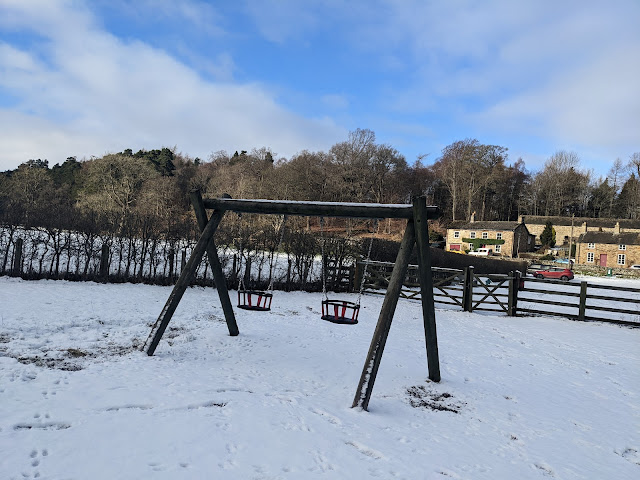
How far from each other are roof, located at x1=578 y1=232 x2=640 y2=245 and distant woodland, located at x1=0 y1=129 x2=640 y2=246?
1474 cm

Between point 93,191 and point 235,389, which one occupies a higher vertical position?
point 93,191

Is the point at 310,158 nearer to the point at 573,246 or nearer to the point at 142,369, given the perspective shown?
the point at 573,246

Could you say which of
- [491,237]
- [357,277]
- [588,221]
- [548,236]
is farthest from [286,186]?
[588,221]

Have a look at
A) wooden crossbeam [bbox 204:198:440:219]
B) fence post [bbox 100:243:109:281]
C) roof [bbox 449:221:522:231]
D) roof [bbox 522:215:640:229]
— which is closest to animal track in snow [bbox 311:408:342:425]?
wooden crossbeam [bbox 204:198:440:219]

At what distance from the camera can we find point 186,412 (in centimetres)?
386

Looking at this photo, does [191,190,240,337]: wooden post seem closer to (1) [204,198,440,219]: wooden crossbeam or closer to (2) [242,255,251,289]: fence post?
(1) [204,198,440,219]: wooden crossbeam

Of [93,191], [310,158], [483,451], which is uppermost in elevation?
[310,158]

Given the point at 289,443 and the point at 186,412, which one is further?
the point at 186,412

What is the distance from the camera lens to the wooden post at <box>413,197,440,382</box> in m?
4.84

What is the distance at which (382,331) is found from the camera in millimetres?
4629

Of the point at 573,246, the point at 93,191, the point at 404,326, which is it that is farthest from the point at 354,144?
the point at 404,326

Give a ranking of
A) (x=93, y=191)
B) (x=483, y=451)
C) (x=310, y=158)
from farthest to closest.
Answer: (x=310, y=158) < (x=93, y=191) < (x=483, y=451)

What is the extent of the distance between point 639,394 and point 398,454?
4603 mm

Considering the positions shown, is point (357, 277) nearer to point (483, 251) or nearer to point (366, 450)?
point (366, 450)
